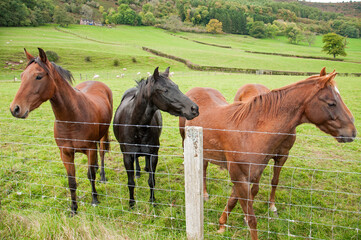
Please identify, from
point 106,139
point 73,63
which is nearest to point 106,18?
point 73,63

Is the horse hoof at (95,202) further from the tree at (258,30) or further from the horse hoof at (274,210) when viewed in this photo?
the tree at (258,30)

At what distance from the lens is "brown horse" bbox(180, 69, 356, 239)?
2.70 meters

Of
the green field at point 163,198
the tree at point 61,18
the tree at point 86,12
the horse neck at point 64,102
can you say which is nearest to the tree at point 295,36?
the tree at point 61,18

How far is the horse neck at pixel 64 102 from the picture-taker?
364 cm

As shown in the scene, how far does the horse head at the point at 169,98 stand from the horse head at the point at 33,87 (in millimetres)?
1553

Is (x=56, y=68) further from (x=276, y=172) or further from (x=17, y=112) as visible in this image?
(x=276, y=172)

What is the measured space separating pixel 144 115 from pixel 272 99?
2.09 metres

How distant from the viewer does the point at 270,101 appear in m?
3.07

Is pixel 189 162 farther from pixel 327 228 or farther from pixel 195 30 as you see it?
pixel 195 30

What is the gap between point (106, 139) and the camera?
5.98 m

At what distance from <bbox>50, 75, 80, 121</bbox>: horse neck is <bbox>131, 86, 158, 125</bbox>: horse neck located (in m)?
1.04

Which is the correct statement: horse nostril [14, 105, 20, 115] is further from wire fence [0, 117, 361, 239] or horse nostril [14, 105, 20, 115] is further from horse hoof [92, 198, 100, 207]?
horse hoof [92, 198, 100, 207]

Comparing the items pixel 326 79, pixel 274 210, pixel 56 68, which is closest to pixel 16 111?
pixel 56 68

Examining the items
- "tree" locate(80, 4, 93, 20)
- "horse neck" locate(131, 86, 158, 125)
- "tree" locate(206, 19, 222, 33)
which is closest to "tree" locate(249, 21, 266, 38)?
"tree" locate(206, 19, 222, 33)
